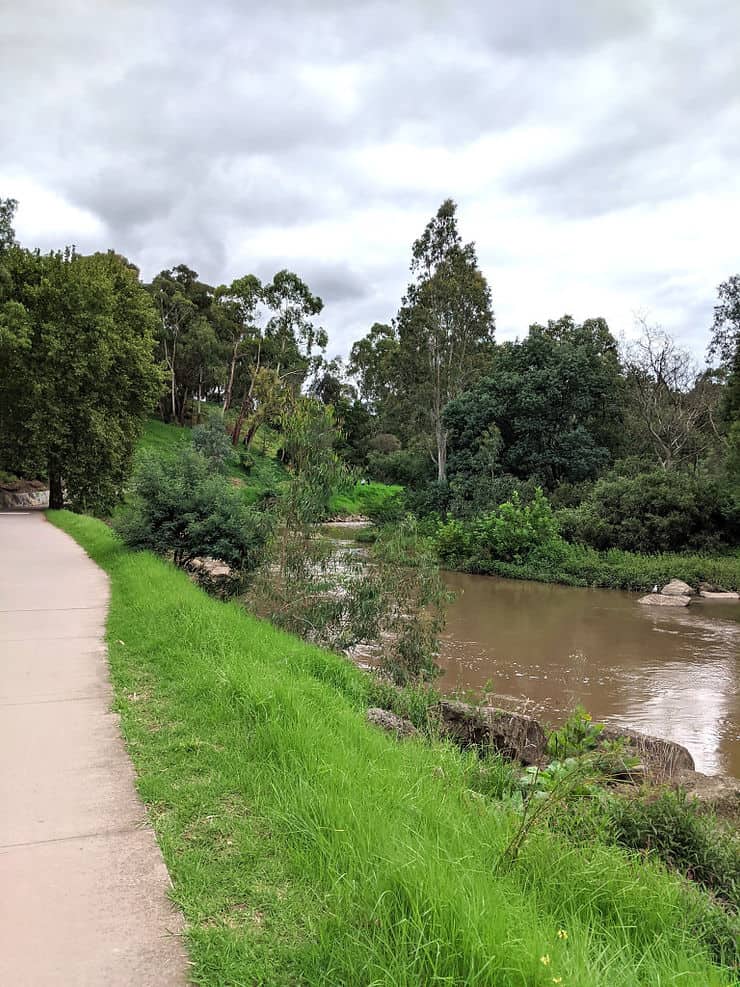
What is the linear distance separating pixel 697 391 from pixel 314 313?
29.2 meters

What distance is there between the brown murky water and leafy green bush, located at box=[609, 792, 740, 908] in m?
1.88

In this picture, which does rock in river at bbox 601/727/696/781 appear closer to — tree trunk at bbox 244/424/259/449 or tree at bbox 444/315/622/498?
tree at bbox 444/315/622/498

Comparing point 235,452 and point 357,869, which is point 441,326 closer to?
point 235,452

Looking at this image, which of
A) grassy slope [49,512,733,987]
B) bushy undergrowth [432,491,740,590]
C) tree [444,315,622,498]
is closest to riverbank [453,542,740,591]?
bushy undergrowth [432,491,740,590]

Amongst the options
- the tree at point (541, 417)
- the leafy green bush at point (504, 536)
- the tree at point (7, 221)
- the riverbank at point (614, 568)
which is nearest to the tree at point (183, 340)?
the tree at point (7, 221)

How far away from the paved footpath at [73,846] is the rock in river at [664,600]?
52.8ft

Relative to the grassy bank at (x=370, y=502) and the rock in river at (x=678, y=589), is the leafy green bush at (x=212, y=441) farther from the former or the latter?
the rock in river at (x=678, y=589)

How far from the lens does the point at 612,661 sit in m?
12.7

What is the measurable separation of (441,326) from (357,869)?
3450 centimetres

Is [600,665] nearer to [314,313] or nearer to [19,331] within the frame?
[19,331]

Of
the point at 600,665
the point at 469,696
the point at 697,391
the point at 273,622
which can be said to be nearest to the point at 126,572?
the point at 273,622

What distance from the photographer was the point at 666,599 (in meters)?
19.0

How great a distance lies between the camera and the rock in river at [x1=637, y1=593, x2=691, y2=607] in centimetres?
1870

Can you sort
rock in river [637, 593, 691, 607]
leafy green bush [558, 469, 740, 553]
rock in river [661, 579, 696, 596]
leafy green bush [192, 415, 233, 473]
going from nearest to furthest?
rock in river [637, 593, 691, 607]
rock in river [661, 579, 696, 596]
leafy green bush [558, 469, 740, 553]
leafy green bush [192, 415, 233, 473]
